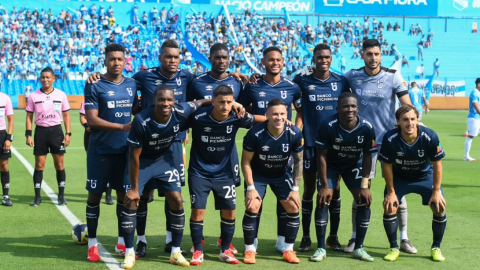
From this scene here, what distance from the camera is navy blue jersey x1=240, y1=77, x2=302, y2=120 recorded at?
779 centimetres

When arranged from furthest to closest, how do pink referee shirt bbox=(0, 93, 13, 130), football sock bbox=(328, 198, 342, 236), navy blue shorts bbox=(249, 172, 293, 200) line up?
1. pink referee shirt bbox=(0, 93, 13, 130)
2. football sock bbox=(328, 198, 342, 236)
3. navy blue shorts bbox=(249, 172, 293, 200)

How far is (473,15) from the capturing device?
213ft

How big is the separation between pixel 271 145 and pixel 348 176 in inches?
43.7

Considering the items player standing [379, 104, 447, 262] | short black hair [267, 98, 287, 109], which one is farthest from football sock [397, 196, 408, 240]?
short black hair [267, 98, 287, 109]

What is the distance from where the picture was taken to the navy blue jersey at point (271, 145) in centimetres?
732

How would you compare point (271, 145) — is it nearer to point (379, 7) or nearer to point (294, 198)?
point (294, 198)

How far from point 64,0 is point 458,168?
42.6 metres

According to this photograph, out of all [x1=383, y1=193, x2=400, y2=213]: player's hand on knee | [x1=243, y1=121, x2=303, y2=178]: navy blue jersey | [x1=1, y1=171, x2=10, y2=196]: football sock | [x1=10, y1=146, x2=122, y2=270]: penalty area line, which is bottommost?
[x1=10, y1=146, x2=122, y2=270]: penalty area line

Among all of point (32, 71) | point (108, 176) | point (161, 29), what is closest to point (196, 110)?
point (108, 176)

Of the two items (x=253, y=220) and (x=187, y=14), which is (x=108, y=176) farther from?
(x=187, y=14)

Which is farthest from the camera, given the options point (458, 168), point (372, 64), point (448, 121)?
point (448, 121)

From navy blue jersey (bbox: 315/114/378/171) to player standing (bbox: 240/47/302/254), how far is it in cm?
65

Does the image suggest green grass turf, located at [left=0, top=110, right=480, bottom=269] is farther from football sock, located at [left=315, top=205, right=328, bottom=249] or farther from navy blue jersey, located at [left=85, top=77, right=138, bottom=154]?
navy blue jersey, located at [left=85, top=77, right=138, bottom=154]

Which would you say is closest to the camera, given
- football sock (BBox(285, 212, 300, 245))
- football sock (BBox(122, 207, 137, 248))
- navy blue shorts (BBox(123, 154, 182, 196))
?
football sock (BBox(122, 207, 137, 248))
